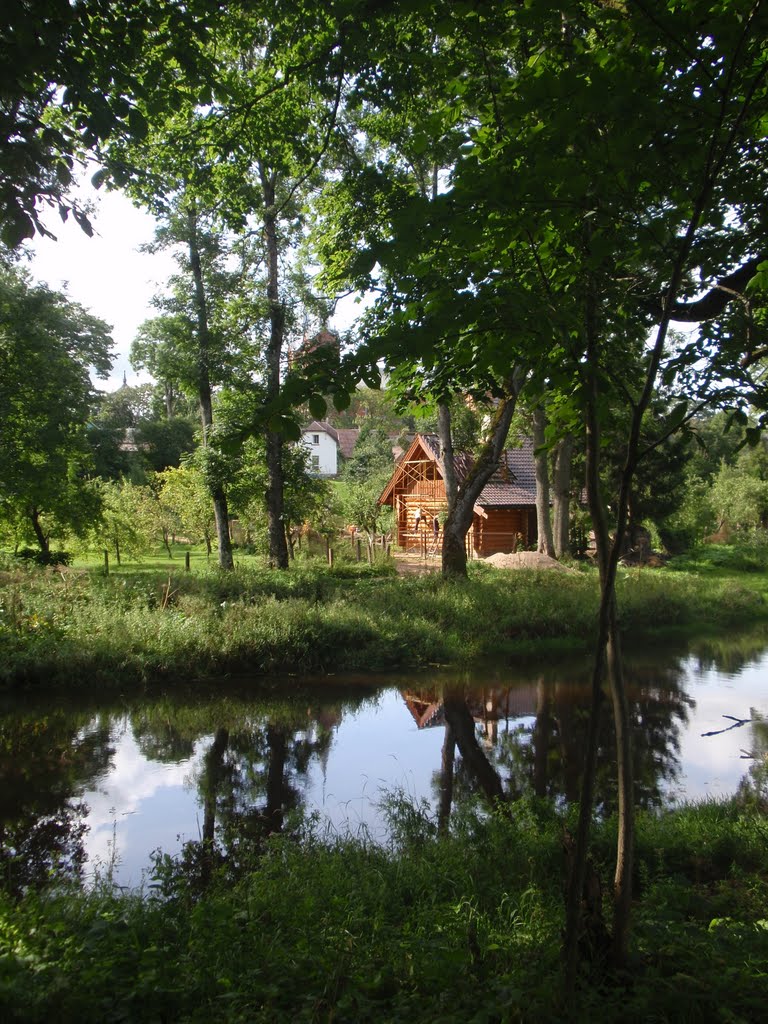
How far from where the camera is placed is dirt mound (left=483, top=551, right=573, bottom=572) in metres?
22.4

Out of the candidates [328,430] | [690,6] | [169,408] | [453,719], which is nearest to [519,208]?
[690,6]

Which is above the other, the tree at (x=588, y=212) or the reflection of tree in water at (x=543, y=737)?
the tree at (x=588, y=212)

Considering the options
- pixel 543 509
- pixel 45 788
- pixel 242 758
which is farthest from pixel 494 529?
pixel 45 788

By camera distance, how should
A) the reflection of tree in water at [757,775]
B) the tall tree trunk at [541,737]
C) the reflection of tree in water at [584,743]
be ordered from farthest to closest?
the tall tree trunk at [541,737] < the reflection of tree in water at [584,743] < the reflection of tree in water at [757,775]

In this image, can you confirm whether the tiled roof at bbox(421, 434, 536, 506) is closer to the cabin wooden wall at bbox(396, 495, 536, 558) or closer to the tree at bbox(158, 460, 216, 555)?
the cabin wooden wall at bbox(396, 495, 536, 558)

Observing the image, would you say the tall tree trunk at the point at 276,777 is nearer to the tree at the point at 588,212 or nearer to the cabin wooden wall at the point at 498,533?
the tree at the point at 588,212

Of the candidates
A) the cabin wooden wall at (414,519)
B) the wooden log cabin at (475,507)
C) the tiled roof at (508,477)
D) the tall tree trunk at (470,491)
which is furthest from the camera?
the cabin wooden wall at (414,519)

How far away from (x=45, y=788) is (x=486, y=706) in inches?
262

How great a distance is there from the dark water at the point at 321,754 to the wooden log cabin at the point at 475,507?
16.4 meters

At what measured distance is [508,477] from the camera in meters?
29.7

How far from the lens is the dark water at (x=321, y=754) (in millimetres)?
7254

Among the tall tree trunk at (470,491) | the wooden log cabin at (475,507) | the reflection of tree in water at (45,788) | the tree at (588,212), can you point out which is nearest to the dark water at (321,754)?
the reflection of tree in water at (45,788)

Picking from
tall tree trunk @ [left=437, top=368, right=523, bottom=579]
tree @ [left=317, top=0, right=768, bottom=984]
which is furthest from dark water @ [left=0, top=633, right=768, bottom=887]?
tall tree trunk @ [left=437, top=368, right=523, bottom=579]

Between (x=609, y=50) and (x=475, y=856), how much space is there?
5.09m
